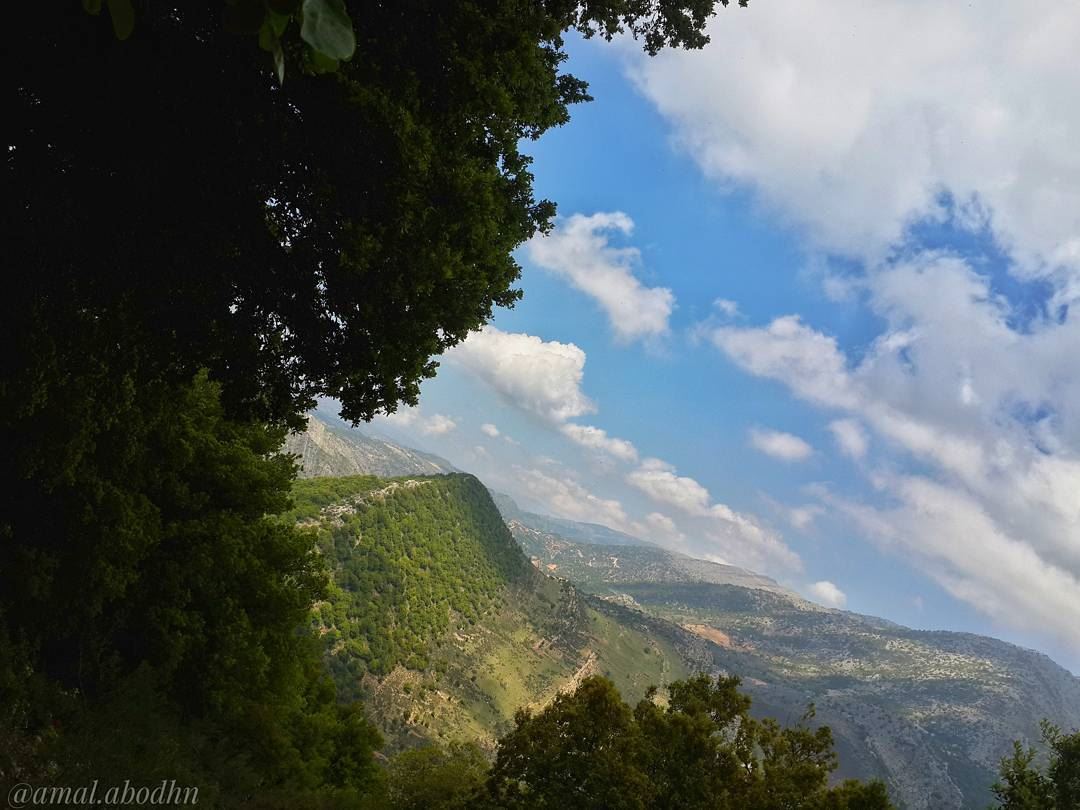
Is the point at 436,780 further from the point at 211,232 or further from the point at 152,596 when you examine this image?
the point at 211,232

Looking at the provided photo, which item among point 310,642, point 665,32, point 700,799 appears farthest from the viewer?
point 310,642

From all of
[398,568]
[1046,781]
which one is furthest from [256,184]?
[398,568]

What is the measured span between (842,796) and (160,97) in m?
19.5

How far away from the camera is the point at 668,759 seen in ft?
54.6

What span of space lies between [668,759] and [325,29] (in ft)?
62.0

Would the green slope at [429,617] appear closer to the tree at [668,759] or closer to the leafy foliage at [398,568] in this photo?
the leafy foliage at [398,568]

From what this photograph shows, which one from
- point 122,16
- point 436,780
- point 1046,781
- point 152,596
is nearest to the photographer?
point 122,16

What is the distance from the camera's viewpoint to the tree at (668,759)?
50.8 feet

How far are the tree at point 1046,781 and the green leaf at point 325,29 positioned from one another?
73.8ft

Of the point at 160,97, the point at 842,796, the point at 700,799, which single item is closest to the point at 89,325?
the point at 160,97

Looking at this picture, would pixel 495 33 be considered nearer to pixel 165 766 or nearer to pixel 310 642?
pixel 165 766

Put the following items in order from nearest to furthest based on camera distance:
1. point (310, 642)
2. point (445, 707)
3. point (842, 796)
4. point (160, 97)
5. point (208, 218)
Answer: point (160, 97) < point (208, 218) < point (842, 796) < point (310, 642) < point (445, 707)

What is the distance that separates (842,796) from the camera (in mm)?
14906

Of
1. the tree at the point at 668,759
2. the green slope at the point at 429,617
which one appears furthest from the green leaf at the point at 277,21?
the green slope at the point at 429,617
